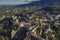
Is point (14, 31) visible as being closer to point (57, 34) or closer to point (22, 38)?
point (22, 38)

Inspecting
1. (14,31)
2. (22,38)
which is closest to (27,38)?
(22,38)

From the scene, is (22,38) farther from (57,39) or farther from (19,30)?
(57,39)

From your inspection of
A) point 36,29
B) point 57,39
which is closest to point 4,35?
point 36,29

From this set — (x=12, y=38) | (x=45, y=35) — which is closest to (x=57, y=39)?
(x=45, y=35)

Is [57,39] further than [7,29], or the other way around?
[7,29]

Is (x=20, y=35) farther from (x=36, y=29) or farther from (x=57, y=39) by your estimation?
(x=57, y=39)

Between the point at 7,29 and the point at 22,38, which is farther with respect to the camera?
the point at 7,29
